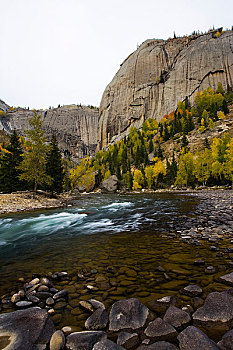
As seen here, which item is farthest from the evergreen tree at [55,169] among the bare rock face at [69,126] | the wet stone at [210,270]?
the bare rock face at [69,126]

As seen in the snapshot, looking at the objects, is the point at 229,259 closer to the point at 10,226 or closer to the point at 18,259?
the point at 18,259

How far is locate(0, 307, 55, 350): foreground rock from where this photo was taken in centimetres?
173

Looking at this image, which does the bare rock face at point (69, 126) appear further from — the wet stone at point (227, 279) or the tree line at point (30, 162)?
the wet stone at point (227, 279)

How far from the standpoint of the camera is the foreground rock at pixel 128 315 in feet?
6.58

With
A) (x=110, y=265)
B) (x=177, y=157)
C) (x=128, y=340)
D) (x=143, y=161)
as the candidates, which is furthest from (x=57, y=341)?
(x=143, y=161)

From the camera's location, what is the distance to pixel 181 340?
5.50 feet

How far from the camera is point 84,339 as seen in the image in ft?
5.83

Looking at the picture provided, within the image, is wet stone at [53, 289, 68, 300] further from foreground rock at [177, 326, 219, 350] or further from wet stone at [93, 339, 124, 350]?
foreground rock at [177, 326, 219, 350]

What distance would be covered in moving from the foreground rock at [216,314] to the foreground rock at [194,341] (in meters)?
0.30

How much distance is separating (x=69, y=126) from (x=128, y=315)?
165m

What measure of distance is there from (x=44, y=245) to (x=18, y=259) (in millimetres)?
1242

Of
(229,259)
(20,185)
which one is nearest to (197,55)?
(20,185)

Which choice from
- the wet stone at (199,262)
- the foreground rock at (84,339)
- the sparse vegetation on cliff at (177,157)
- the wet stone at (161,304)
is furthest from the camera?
the sparse vegetation on cliff at (177,157)

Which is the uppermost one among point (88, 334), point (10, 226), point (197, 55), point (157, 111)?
point (197, 55)
